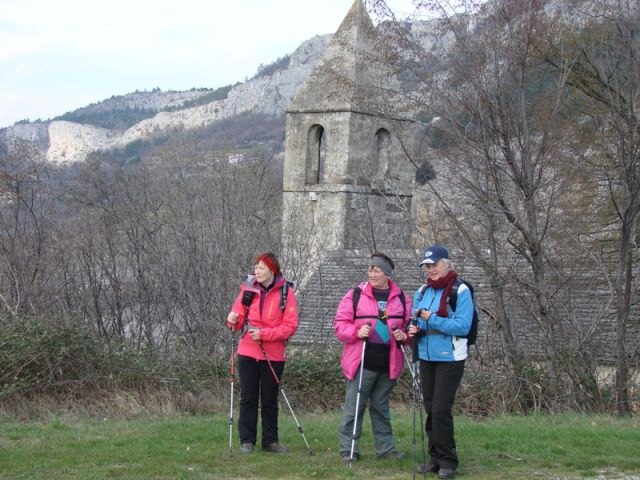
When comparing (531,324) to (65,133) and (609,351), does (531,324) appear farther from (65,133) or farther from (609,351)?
(65,133)

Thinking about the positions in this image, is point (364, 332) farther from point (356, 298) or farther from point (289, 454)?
point (289, 454)

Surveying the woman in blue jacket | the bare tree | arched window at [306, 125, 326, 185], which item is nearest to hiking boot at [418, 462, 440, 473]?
the woman in blue jacket

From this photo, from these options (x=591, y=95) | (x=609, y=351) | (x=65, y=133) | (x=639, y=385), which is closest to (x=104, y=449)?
(x=639, y=385)

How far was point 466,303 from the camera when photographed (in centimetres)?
745

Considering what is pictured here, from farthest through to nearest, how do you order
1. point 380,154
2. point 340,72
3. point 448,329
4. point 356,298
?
1. point 380,154
2. point 340,72
3. point 356,298
4. point 448,329

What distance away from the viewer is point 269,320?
822 centimetres

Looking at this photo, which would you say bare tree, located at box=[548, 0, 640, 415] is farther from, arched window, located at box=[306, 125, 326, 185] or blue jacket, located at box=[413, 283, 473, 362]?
arched window, located at box=[306, 125, 326, 185]

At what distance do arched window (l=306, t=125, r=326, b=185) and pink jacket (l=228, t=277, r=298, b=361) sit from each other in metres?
16.6

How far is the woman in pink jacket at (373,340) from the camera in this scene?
793cm

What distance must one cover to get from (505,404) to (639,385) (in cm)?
194

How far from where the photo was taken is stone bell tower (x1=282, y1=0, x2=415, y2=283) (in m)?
22.9

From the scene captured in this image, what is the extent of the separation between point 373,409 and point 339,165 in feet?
53.7

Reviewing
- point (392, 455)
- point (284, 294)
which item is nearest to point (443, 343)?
point (392, 455)

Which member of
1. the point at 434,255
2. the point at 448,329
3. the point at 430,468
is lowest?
the point at 430,468
